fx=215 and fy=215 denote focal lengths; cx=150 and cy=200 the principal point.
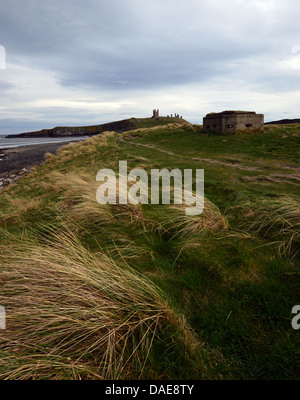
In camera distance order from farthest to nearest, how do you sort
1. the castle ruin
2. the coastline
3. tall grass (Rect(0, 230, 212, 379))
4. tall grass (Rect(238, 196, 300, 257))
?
the castle ruin < the coastline < tall grass (Rect(238, 196, 300, 257)) < tall grass (Rect(0, 230, 212, 379))

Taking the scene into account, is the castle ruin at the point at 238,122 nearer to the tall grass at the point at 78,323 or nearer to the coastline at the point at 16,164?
the coastline at the point at 16,164

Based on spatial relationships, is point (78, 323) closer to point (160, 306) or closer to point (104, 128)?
point (160, 306)

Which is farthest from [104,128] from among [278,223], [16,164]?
[278,223]

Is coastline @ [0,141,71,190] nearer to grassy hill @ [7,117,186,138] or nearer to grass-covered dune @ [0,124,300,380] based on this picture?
grass-covered dune @ [0,124,300,380]

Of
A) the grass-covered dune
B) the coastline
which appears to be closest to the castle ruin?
the coastline

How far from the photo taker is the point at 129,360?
5.40 ft

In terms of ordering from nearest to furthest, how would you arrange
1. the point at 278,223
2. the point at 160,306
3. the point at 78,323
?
the point at 78,323 → the point at 160,306 → the point at 278,223

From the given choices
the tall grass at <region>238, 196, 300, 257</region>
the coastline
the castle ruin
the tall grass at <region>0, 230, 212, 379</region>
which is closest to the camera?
the tall grass at <region>0, 230, 212, 379</region>

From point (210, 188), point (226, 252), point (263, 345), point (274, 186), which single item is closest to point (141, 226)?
point (226, 252)

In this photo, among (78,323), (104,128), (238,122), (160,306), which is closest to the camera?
(78,323)

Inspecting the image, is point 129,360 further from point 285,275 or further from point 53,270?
point 285,275

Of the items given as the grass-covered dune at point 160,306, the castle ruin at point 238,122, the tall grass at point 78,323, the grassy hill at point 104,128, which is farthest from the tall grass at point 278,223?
the grassy hill at point 104,128

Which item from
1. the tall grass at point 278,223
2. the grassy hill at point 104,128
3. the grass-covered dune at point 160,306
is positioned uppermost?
the grassy hill at point 104,128
